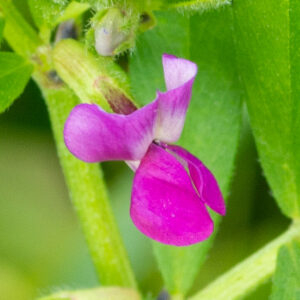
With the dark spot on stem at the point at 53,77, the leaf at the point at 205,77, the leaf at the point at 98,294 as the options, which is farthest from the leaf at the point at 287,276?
the dark spot on stem at the point at 53,77

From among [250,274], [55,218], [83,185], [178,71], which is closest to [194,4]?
[178,71]

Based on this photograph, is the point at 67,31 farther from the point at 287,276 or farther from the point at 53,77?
the point at 287,276

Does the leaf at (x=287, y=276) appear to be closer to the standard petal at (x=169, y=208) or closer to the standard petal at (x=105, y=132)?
the standard petal at (x=169, y=208)

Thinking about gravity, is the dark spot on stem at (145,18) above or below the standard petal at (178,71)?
above

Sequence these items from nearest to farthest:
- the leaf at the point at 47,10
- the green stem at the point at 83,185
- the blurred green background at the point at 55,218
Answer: the leaf at the point at 47,10, the green stem at the point at 83,185, the blurred green background at the point at 55,218

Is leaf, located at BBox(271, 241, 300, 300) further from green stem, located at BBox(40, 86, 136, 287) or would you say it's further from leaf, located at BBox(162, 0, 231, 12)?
leaf, located at BBox(162, 0, 231, 12)

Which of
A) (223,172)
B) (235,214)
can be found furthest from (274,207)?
(223,172)

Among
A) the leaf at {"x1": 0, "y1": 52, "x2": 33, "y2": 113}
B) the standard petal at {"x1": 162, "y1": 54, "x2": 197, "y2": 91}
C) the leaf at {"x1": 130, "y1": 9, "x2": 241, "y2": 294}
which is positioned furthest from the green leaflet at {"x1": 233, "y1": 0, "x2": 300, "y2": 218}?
the leaf at {"x1": 0, "y1": 52, "x2": 33, "y2": 113}

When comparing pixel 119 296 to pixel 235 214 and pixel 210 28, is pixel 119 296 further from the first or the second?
pixel 235 214
